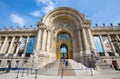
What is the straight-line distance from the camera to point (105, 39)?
27859 millimetres

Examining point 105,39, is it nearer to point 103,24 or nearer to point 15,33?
point 103,24

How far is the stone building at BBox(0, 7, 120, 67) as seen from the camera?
2280 cm

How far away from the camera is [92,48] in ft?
71.6

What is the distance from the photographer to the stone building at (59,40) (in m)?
22.8

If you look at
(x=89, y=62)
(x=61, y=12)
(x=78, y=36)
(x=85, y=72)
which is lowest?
(x=85, y=72)

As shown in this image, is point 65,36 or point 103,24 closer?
point 65,36

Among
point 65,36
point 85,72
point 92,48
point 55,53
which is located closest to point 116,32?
point 92,48

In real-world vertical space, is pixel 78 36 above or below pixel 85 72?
above

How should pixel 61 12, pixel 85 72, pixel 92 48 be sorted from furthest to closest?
1. pixel 61 12
2. pixel 92 48
3. pixel 85 72

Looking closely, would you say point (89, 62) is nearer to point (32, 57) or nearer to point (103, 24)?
point (32, 57)

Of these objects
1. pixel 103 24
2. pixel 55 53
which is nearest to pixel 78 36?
pixel 55 53

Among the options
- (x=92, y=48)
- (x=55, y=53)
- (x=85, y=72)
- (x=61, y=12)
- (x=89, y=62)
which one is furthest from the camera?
(x=61, y=12)

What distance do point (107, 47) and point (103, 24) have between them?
8.17m

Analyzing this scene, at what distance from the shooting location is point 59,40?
88.7ft
